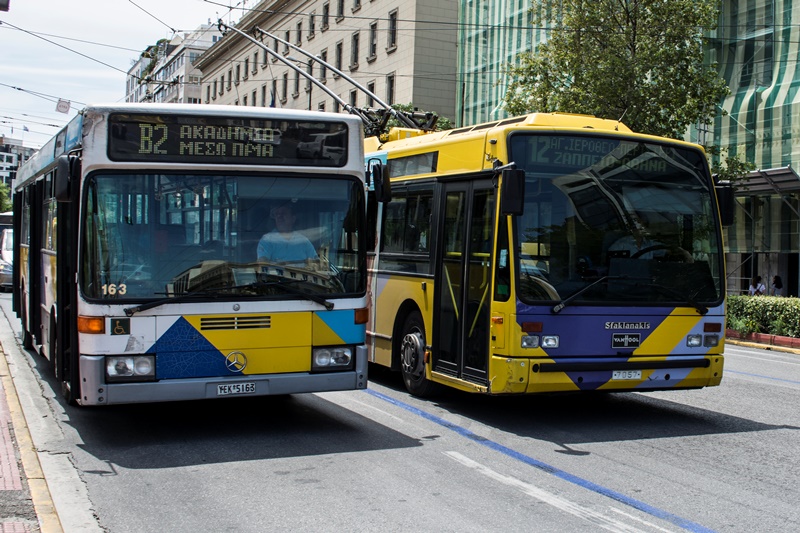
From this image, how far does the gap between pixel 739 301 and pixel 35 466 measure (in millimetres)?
21204

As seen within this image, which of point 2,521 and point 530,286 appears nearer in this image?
point 2,521

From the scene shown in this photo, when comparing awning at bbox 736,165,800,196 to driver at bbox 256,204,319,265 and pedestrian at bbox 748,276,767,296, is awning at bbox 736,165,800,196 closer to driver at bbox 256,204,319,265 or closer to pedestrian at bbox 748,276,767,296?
pedestrian at bbox 748,276,767,296

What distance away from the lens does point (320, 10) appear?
2313 inches

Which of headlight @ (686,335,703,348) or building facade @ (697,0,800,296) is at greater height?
building facade @ (697,0,800,296)

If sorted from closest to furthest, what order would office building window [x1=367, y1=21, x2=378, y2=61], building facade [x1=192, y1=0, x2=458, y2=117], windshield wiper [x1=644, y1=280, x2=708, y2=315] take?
windshield wiper [x1=644, y1=280, x2=708, y2=315] < building facade [x1=192, y1=0, x2=458, y2=117] < office building window [x1=367, y1=21, x2=378, y2=61]

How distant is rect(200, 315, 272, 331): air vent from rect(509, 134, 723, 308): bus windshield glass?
2.38 metres

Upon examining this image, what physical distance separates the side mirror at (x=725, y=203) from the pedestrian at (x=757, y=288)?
847 inches

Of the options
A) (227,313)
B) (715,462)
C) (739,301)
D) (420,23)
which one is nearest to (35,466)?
(227,313)

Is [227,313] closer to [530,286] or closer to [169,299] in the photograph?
[169,299]

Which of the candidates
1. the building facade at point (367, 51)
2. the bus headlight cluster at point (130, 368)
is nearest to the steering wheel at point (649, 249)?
the bus headlight cluster at point (130, 368)

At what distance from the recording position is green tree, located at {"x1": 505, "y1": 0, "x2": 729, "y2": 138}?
82.6 feet

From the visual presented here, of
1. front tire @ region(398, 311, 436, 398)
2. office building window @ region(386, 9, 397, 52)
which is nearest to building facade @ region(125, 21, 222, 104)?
office building window @ region(386, 9, 397, 52)

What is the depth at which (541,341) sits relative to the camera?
923cm

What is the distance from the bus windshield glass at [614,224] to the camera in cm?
930
